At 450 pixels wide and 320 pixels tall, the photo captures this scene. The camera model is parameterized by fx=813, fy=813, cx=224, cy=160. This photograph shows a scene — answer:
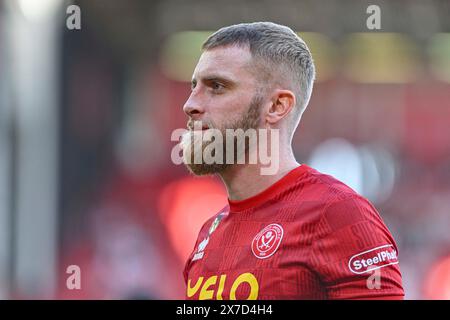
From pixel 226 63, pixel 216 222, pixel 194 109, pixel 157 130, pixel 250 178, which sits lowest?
pixel 216 222

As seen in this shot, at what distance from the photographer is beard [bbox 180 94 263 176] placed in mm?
3119

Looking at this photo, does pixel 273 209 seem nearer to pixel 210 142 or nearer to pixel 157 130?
pixel 210 142

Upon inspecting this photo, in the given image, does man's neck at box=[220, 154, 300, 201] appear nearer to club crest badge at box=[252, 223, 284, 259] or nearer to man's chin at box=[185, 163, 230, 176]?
man's chin at box=[185, 163, 230, 176]

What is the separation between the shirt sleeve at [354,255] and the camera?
2.64 m

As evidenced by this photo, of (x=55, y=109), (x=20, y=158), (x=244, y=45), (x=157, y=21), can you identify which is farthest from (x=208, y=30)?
(x=244, y=45)

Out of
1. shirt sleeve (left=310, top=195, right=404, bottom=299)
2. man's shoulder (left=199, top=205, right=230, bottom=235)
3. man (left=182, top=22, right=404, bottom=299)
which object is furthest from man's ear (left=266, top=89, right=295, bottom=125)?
shirt sleeve (left=310, top=195, right=404, bottom=299)

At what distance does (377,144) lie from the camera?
956cm

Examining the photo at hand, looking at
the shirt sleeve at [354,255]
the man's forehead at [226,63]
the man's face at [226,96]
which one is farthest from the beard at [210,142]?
the shirt sleeve at [354,255]

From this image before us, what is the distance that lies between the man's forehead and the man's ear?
0.53ft

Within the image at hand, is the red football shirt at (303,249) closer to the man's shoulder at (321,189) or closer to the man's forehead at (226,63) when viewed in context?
the man's shoulder at (321,189)

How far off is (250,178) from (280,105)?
31cm

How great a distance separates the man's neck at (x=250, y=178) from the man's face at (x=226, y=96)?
5 cm

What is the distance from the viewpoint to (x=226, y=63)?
3152 mm

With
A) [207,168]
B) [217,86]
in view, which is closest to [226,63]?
[217,86]
